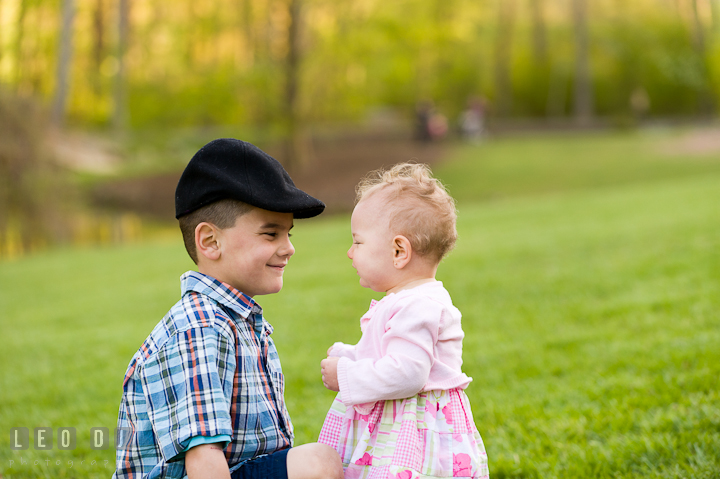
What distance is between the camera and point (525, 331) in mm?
5277

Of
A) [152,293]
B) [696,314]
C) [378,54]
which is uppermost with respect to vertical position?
[378,54]

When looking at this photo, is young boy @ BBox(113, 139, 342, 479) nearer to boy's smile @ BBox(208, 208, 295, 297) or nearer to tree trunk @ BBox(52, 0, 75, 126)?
boy's smile @ BBox(208, 208, 295, 297)

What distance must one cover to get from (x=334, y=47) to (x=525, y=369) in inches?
897

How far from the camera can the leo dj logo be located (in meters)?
3.83

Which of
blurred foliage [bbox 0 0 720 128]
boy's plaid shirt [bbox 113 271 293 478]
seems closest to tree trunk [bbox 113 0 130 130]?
blurred foliage [bbox 0 0 720 128]

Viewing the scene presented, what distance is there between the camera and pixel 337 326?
19.8ft

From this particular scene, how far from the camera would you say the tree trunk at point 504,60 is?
130ft

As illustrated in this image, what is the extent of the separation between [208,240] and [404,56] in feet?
97.8

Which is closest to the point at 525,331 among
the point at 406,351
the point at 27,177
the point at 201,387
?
the point at 406,351

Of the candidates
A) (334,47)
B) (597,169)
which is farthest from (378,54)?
(597,169)

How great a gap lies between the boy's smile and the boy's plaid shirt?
46 millimetres

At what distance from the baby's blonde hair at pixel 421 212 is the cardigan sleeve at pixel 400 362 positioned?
0.19 metres

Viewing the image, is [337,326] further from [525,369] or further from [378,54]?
[378,54]

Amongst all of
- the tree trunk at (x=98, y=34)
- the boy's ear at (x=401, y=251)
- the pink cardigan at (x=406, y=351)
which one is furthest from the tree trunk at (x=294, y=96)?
the pink cardigan at (x=406, y=351)
